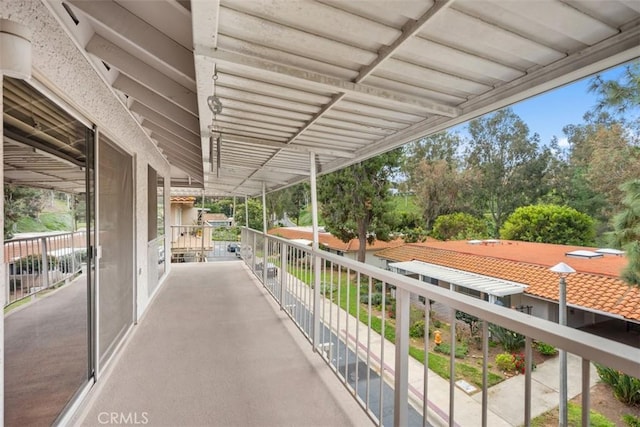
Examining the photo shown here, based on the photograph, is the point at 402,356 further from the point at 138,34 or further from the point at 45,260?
the point at 138,34

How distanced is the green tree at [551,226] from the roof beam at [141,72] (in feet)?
54.9

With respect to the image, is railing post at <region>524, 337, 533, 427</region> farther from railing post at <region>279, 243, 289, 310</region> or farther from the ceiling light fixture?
railing post at <region>279, 243, 289, 310</region>

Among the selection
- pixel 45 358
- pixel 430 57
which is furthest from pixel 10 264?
pixel 430 57

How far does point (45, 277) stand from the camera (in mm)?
1834

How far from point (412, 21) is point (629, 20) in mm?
1057

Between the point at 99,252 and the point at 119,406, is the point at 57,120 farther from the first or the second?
the point at 119,406

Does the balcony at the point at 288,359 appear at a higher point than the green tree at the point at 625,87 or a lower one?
lower

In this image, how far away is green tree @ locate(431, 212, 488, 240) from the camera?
826 inches

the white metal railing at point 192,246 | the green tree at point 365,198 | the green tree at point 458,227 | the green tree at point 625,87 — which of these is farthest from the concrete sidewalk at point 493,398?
the green tree at point 458,227

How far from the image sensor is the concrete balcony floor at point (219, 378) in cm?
202

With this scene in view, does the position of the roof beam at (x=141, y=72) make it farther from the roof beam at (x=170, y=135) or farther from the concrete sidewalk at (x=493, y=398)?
the concrete sidewalk at (x=493, y=398)

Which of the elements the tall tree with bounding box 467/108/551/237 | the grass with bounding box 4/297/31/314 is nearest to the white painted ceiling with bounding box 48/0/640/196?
the grass with bounding box 4/297/31/314

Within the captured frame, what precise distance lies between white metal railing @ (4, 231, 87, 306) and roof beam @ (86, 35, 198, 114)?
1274 mm

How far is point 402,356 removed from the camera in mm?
1599
